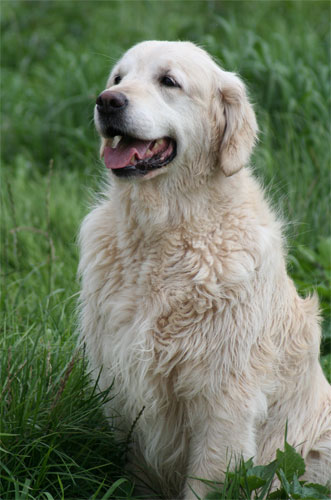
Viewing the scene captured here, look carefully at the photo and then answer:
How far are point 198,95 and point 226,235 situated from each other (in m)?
0.59

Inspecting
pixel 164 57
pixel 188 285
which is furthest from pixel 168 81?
pixel 188 285

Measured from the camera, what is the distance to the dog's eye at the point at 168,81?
2.89 meters

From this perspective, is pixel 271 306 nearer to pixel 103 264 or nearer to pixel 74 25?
pixel 103 264

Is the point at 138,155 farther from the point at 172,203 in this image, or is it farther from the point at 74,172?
the point at 74,172

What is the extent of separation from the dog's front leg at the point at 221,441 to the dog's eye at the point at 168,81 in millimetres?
1281

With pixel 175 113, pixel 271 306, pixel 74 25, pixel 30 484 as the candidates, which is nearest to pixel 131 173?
pixel 175 113

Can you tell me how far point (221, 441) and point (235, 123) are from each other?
50.8 inches

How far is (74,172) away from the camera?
5938 millimetres

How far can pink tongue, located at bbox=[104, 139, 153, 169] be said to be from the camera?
9.27 ft

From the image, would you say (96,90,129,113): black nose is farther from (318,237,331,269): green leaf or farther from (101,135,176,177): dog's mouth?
(318,237,331,269): green leaf

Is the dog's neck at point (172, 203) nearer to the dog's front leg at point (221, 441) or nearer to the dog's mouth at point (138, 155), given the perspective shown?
the dog's mouth at point (138, 155)

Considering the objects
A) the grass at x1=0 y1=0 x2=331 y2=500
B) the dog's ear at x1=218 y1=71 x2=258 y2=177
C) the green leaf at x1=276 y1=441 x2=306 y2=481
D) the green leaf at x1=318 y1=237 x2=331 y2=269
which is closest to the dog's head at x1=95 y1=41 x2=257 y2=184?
the dog's ear at x1=218 y1=71 x2=258 y2=177

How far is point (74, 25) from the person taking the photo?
26.1ft

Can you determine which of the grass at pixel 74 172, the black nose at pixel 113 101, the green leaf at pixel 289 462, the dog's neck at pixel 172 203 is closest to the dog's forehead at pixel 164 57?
the black nose at pixel 113 101
